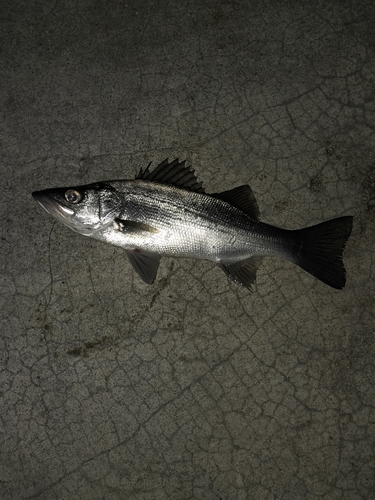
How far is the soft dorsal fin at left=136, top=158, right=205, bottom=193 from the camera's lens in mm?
3729

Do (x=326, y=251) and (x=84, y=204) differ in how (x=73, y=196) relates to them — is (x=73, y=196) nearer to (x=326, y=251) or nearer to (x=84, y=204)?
(x=84, y=204)

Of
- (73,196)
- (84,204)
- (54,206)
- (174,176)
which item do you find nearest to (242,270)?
(174,176)

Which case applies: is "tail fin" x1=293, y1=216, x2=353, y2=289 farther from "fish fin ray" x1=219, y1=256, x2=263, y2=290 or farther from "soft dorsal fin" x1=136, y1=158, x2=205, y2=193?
"soft dorsal fin" x1=136, y1=158, x2=205, y2=193

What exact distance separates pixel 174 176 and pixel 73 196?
926mm

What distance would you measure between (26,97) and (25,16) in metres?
0.93

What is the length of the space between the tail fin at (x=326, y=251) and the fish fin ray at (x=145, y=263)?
1291 mm

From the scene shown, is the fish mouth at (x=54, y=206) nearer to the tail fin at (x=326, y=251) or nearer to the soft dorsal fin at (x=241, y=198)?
the soft dorsal fin at (x=241, y=198)

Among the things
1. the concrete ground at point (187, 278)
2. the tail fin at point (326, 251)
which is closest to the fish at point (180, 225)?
the tail fin at point (326, 251)

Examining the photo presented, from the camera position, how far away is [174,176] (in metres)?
3.74

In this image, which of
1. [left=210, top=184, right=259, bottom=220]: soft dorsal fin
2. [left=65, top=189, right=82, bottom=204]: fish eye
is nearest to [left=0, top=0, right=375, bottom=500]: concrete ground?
[left=210, top=184, right=259, bottom=220]: soft dorsal fin

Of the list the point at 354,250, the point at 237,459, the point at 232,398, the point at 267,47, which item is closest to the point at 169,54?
the point at 267,47

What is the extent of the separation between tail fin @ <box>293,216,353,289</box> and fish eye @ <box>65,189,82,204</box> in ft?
6.64

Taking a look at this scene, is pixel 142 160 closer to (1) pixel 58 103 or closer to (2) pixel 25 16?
(1) pixel 58 103

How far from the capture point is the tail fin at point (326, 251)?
144 inches
